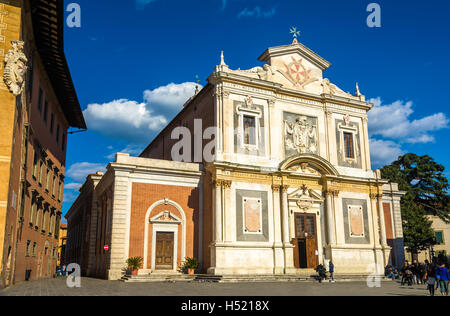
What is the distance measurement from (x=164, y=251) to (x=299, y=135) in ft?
40.5

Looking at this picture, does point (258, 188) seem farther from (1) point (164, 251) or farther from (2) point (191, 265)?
(1) point (164, 251)

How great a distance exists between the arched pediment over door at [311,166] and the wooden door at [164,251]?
9.28 metres

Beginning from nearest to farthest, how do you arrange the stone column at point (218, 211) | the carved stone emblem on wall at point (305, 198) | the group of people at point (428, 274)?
the group of people at point (428, 274) → the stone column at point (218, 211) → the carved stone emblem on wall at point (305, 198)

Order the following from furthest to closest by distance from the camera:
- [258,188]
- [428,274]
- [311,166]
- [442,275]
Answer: [311,166] → [258,188] → [428,274] → [442,275]

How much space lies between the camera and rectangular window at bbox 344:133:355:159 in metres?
31.4

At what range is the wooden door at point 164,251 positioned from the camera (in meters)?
25.5

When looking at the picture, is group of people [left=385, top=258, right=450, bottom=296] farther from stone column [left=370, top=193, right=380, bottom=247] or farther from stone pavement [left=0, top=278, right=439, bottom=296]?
stone column [left=370, top=193, right=380, bottom=247]

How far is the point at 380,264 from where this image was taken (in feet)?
96.5

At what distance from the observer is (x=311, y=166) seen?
29.3m

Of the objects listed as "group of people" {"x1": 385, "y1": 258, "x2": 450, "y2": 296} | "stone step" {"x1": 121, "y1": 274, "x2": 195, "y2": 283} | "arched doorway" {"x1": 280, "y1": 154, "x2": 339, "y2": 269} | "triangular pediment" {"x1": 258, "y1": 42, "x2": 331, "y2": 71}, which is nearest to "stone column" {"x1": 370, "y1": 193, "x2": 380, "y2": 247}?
"group of people" {"x1": 385, "y1": 258, "x2": 450, "y2": 296}

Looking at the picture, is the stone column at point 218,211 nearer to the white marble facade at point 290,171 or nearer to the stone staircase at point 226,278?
the white marble facade at point 290,171

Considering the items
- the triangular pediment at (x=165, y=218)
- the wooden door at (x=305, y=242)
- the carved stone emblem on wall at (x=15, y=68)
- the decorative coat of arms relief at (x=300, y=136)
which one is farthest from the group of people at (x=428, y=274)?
the carved stone emblem on wall at (x=15, y=68)

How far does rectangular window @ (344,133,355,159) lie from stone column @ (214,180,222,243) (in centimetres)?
1125

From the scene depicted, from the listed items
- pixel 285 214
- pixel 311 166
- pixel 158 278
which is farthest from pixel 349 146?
pixel 158 278
